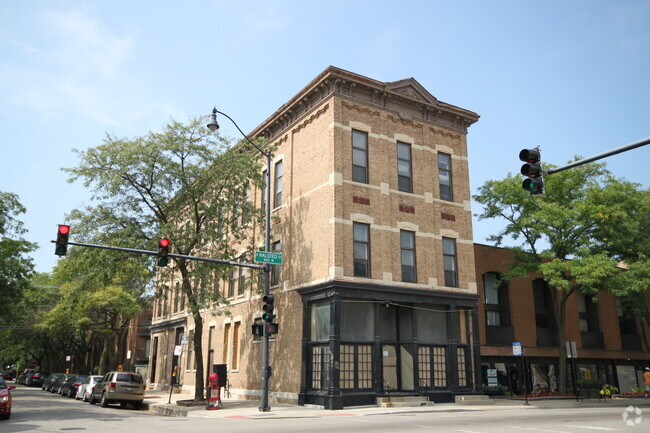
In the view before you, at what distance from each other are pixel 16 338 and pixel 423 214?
185 ft

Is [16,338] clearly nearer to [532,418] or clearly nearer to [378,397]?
[378,397]

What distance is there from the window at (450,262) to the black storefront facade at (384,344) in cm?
99

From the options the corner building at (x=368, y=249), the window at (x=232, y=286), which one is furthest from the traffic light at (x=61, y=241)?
the window at (x=232, y=286)

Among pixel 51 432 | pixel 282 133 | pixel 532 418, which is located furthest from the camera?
pixel 282 133

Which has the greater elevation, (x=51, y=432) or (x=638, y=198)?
(x=638, y=198)

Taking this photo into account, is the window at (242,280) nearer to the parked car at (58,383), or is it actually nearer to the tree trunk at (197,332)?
the tree trunk at (197,332)

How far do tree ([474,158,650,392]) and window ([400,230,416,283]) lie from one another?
7316 millimetres

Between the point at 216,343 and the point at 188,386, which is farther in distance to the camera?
the point at 188,386

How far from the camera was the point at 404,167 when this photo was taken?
90.3ft

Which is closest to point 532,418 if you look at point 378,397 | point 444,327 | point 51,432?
point 378,397

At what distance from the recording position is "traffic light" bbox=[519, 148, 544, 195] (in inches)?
433

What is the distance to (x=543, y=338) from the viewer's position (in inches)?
1391

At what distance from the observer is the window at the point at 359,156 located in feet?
84.5

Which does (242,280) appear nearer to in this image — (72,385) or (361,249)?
(361,249)
